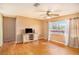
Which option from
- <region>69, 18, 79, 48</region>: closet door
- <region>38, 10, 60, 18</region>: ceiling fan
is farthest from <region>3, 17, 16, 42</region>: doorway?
<region>69, 18, 79, 48</region>: closet door

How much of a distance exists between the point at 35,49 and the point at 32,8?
2.84ft

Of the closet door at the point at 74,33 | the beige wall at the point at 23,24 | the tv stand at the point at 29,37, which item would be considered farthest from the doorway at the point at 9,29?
the closet door at the point at 74,33

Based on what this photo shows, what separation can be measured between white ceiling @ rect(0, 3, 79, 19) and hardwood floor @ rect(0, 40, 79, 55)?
2.20 feet

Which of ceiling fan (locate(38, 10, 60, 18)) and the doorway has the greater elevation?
ceiling fan (locate(38, 10, 60, 18))

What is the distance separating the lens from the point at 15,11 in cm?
212

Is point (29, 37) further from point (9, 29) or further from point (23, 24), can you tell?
point (9, 29)

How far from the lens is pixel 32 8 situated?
2.11 meters

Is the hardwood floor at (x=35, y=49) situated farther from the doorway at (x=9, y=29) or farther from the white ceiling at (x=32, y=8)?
the white ceiling at (x=32, y=8)

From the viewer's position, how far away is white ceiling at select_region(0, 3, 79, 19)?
2.07 m

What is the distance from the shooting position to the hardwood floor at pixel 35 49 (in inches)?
82.5

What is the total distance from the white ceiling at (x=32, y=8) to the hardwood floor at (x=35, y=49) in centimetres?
67

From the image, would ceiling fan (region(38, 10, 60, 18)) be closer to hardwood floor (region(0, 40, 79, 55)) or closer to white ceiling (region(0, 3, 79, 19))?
white ceiling (region(0, 3, 79, 19))

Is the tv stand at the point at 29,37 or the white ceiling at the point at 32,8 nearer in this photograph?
Answer: the white ceiling at the point at 32,8
